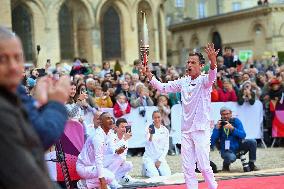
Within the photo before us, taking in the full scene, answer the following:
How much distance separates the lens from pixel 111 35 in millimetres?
37438

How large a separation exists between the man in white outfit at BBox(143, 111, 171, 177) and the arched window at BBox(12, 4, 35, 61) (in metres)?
22.5

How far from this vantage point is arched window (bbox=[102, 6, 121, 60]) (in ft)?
122

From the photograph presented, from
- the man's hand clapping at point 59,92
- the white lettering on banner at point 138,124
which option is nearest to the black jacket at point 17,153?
the man's hand clapping at point 59,92

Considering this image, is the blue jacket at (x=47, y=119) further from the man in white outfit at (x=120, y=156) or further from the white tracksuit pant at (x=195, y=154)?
the man in white outfit at (x=120, y=156)

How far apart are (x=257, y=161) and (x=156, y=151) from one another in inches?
104

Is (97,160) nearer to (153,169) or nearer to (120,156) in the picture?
(120,156)

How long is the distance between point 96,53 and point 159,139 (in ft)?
77.9

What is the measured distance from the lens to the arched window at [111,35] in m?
37.1

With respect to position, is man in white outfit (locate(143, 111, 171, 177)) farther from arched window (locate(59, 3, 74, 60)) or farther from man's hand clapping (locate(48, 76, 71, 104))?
arched window (locate(59, 3, 74, 60))

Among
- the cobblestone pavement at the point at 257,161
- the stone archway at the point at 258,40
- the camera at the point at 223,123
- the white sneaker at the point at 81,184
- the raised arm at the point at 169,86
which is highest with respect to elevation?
the stone archway at the point at 258,40

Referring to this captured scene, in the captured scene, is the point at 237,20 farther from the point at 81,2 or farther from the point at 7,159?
the point at 7,159

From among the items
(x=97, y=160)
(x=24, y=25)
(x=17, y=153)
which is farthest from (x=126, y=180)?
(x=24, y=25)

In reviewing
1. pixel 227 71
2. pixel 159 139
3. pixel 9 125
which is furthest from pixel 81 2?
pixel 9 125

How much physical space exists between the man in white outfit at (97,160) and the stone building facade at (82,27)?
22150mm
